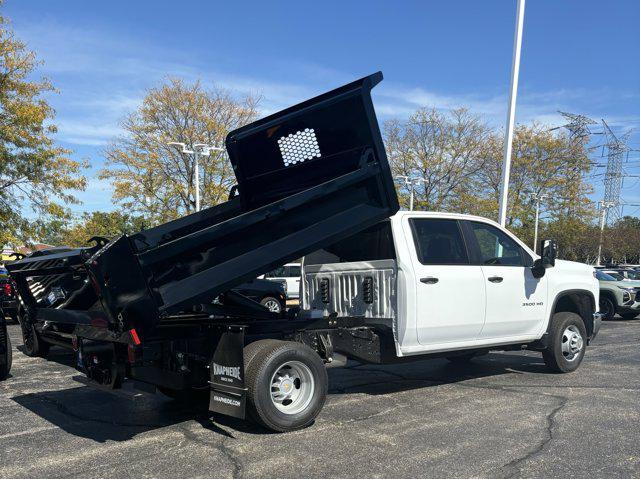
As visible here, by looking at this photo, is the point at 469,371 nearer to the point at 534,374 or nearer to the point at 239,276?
the point at 534,374

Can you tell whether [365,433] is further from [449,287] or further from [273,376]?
[449,287]

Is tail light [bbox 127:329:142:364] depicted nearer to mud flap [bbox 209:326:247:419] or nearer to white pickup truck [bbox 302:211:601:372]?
mud flap [bbox 209:326:247:419]

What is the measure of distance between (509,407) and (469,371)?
2095mm

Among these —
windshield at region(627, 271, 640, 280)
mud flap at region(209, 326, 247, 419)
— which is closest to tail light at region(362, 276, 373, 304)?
mud flap at region(209, 326, 247, 419)

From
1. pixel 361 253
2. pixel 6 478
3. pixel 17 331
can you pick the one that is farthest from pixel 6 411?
pixel 17 331

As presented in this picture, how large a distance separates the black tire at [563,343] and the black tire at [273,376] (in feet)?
12.4

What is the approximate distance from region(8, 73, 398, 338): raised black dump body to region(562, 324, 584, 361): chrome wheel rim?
12.3ft

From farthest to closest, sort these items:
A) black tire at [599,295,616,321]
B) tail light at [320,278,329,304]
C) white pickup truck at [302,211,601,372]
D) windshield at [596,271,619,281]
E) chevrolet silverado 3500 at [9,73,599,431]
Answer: windshield at [596,271,619,281] < black tire at [599,295,616,321] < tail light at [320,278,329,304] < white pickup truck at [302,211,601,372] < chevrolet silverado 3500 at [9,73,599,431]

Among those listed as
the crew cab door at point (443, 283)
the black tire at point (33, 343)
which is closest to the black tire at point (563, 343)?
the crew cab door at point (443, 283)

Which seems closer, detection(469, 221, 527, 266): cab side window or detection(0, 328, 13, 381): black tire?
detection(469, 221, 527, 266): cab side window

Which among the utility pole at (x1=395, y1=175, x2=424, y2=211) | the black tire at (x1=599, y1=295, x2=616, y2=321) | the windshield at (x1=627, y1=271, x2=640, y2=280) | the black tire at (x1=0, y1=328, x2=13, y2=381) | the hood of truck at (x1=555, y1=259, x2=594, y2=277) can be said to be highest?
the utility pole at (x1=395, y1=175, x2=424, y2=211)

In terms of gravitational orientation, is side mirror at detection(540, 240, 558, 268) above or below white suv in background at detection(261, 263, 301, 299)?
above

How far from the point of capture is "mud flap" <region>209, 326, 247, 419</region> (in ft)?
15.8

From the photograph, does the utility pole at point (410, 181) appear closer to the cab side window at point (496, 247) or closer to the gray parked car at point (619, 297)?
the gray parked car at point (619, 297)
